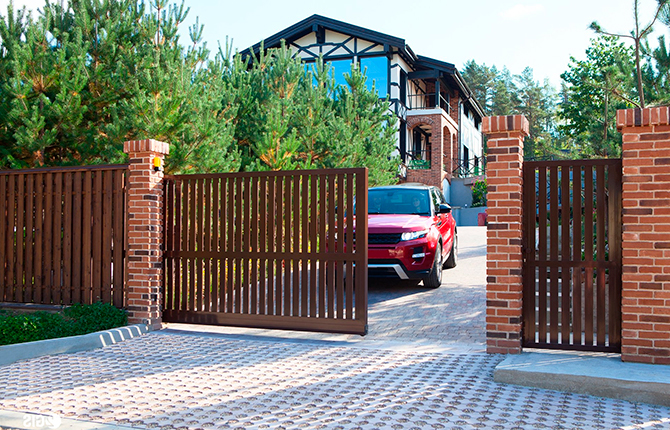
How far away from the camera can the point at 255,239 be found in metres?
7.14

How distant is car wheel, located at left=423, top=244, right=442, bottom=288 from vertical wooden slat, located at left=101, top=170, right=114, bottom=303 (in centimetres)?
472

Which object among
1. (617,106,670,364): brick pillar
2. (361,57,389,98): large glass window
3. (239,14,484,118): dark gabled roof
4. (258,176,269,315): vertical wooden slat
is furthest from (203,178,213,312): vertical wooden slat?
(361,57,389,98): large glass window

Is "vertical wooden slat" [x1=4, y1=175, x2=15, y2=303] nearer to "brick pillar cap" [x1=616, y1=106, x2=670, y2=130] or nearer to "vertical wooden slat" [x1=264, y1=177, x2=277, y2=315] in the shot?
"vertical wooden slat" [x1=264, y1=177, x2=277, y2=315]

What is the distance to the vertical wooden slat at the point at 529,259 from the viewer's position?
5773 mm

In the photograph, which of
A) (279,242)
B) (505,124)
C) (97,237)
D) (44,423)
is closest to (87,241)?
(97,237)

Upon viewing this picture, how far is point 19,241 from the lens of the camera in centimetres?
793

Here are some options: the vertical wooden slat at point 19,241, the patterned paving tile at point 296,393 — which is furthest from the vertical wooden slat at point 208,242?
the vertical wooden slat at point 19,241

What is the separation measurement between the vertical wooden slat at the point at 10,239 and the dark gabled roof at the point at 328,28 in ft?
63.4

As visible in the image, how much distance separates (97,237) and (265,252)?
2.30 m

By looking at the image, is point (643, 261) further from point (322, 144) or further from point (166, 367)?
point (322, 144)

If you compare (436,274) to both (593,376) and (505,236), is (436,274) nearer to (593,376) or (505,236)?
(505,236)

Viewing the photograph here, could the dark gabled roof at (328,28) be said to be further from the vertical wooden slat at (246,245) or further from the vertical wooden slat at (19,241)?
the vertical wooden slat at (246,245)

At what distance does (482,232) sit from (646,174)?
15094mm

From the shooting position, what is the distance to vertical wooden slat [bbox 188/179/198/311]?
7.41 metres
